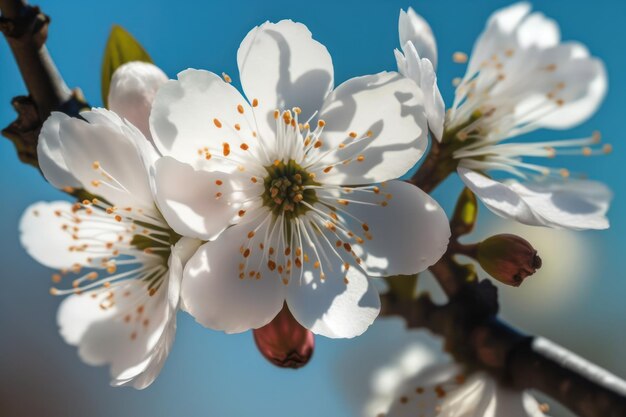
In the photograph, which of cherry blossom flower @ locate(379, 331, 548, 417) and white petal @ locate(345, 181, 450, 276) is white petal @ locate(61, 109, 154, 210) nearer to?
white petal @ locate(345, 181, 450, 276)

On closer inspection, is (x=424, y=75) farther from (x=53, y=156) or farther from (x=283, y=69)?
(x=53, y=156)

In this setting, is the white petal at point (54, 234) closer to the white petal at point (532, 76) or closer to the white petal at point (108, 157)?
the white petal at point (108, 157)

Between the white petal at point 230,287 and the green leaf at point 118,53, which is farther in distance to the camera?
the green leaf at point 118,53

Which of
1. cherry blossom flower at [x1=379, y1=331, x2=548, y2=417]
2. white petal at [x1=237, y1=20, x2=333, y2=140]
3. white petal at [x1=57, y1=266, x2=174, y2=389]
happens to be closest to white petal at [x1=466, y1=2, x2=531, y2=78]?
white petal at [x1=237, y1=20, x2=333, y2=140]

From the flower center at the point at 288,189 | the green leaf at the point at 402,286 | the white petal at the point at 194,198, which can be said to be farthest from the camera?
the green leaf at the point at 402,286

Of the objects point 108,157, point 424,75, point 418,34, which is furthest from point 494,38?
point 108,157

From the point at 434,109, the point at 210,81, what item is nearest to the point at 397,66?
the point at 434,109

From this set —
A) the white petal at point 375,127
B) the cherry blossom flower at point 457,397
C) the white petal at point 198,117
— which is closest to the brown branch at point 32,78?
the white petal at point 198,117
